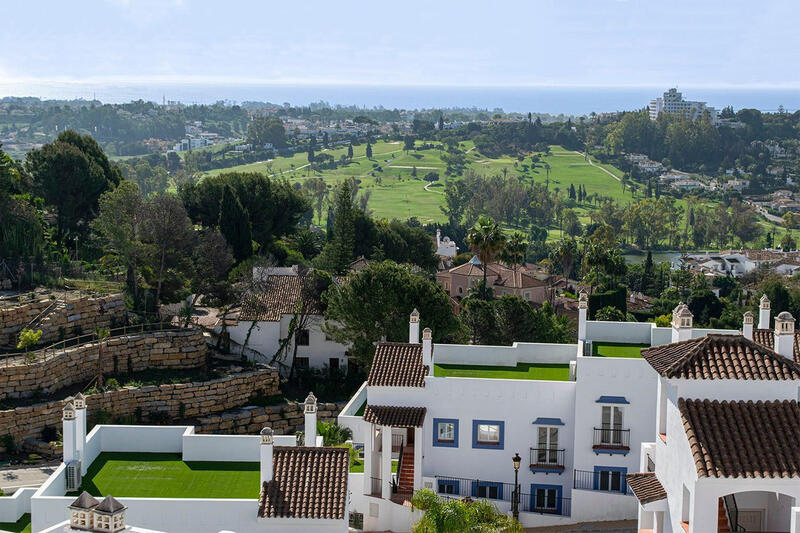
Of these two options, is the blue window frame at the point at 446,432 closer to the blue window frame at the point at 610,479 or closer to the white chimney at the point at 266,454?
the blue window frame at the point at 610,479

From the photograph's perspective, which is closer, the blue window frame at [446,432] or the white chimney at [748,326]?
the white chimney at [748,326]

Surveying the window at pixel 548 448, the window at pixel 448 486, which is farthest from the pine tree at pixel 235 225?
the window at pixel 548 448

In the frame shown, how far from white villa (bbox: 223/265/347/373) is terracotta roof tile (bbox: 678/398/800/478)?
23.0 metres

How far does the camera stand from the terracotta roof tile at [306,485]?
18.3 metres

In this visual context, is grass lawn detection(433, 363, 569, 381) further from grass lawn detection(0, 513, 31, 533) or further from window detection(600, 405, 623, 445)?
grass lawn detection(0, 513, 31, 533)

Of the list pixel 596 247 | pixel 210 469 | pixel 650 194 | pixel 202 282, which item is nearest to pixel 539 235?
pixel 650 194

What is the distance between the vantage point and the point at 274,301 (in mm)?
39406

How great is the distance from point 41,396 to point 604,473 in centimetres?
1672

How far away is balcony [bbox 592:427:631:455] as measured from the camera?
2498 centimetres

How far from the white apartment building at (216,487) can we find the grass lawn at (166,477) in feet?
0.06

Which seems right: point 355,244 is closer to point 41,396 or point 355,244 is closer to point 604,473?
point 41,396

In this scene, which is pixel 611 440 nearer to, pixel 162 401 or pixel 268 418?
pixel 268 418

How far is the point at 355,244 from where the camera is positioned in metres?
63.6

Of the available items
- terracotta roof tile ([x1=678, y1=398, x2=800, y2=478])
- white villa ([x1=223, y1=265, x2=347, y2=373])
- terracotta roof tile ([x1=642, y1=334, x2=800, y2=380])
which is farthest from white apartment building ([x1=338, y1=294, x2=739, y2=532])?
white villa ([x1=223, y1=265, x2=347, y2=373])
